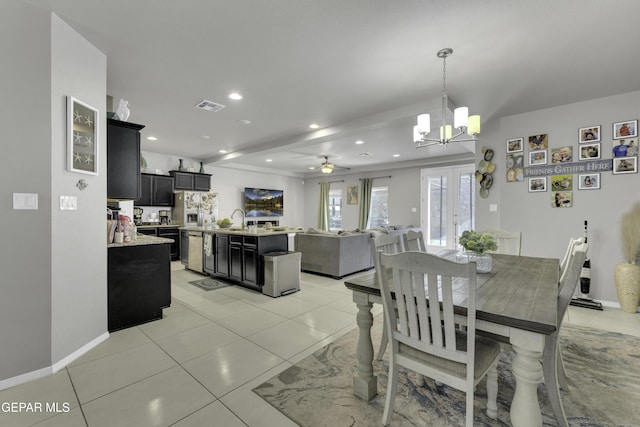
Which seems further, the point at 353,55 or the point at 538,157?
the point at 538,157

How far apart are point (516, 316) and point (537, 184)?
3.78 meters

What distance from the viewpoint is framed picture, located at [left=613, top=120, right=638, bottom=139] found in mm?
3430

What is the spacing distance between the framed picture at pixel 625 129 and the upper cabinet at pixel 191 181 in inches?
314

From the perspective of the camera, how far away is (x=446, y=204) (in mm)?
7527

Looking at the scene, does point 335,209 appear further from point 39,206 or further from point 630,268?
point 39,206

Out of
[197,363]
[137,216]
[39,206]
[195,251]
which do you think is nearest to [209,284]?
[195,251]

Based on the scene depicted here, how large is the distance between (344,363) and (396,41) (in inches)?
107

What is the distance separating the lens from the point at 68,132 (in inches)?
85.2

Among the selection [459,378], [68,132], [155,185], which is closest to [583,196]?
[459,378]

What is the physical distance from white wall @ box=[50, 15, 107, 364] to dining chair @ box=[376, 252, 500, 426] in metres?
2.41

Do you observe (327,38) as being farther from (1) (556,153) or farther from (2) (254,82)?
(1) (556,153)

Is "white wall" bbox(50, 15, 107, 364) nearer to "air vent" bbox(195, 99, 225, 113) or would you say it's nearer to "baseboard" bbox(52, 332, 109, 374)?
"baseboard" bbox(52, 332, 109, 374)

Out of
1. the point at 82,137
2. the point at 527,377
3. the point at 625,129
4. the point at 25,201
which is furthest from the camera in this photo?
the point at 625,129

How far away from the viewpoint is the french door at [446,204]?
713 cm
